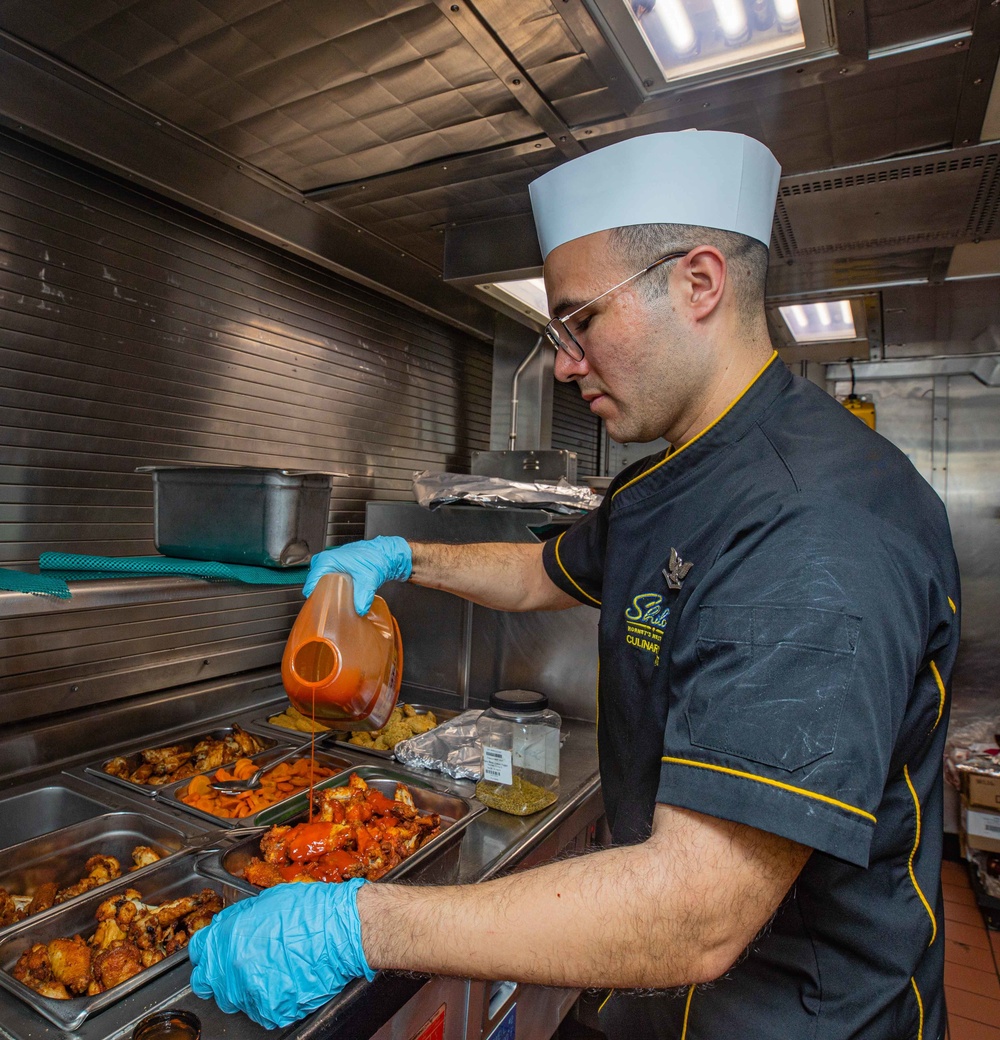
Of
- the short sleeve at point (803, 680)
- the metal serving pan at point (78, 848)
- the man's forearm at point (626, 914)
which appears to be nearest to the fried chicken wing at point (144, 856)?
the metal serving pan at point (78, 848)

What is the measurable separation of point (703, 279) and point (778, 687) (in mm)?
687

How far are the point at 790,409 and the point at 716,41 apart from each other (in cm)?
99

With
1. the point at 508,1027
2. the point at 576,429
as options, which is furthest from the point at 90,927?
the point at 576,429

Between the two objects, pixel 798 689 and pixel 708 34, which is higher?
pixel 708 34

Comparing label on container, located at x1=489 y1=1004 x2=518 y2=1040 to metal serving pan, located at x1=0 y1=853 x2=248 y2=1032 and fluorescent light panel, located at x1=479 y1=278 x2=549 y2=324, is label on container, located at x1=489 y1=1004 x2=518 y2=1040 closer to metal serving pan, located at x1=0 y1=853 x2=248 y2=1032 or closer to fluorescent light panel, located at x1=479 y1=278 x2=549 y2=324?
metal serving pan, located at x1=0 y1=853 x2=248 y2=1032

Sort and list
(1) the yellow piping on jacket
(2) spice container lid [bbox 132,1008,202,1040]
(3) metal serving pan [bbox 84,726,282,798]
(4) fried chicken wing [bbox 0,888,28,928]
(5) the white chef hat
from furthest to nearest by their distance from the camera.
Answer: (3) metal serving pan [bbox 84,726,282,798]
(4) fried chicken wing [bbox 0,888,28,928]
(5) the white chef hat
(2) spice container lid [bbox 132,1008,202,1040]
(1) the yellow piping on jacket

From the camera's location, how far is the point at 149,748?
6.79 feet

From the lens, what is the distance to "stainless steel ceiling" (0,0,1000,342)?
1510mm

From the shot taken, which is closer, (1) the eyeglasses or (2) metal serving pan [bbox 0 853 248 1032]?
(2) metal serving pan [bbox 0 853 248 1032]

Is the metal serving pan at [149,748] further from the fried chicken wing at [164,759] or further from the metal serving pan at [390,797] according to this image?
the metal serving pan at [390,797]

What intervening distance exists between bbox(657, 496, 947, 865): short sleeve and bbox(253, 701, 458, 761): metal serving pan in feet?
4.81

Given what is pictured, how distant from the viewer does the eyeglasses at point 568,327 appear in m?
1.19

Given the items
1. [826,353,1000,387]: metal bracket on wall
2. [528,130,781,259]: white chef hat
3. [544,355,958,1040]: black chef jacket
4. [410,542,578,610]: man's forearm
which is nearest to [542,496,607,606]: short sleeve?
[410,542,578,610]: man's forearm

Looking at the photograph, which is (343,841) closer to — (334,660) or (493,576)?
(334,660)
